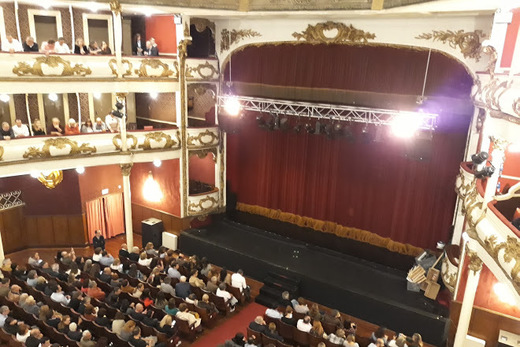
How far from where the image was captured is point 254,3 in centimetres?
1131

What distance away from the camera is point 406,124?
32.7 feet

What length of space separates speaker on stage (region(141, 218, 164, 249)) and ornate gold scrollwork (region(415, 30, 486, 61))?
9.67 meters

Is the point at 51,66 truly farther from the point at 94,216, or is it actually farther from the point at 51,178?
the point at 94,216

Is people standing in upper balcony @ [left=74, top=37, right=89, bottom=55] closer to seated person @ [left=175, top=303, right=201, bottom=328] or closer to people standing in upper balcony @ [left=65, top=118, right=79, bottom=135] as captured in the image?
people standing in upper balcony @ [left=65, top=118, right=79, bottom=135]

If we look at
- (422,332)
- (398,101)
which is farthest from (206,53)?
(422,332)

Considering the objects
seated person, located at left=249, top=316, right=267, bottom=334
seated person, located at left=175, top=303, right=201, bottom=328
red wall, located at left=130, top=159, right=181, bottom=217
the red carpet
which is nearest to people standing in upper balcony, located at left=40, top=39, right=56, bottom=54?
red wall, located at left=130, top=159, right=181, bottom=217

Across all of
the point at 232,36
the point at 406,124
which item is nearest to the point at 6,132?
the point at 232,36

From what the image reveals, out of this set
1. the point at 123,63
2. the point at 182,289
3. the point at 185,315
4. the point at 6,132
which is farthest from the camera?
the point at 123,63

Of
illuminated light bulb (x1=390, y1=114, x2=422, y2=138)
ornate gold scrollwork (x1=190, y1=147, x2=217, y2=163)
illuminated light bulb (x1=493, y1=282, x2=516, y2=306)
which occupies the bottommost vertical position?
illuminated light bulb (x1=493, y1=282, x2=516, y2=306)

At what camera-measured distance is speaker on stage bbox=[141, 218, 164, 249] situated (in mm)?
13664

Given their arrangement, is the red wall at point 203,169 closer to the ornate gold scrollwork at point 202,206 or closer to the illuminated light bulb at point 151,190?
the ornate gold scrollwork at point 202,206

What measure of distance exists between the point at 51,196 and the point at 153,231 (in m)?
3.47

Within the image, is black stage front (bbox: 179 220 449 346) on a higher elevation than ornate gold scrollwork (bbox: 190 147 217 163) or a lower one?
lower

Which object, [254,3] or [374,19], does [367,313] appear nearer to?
[374,19]
